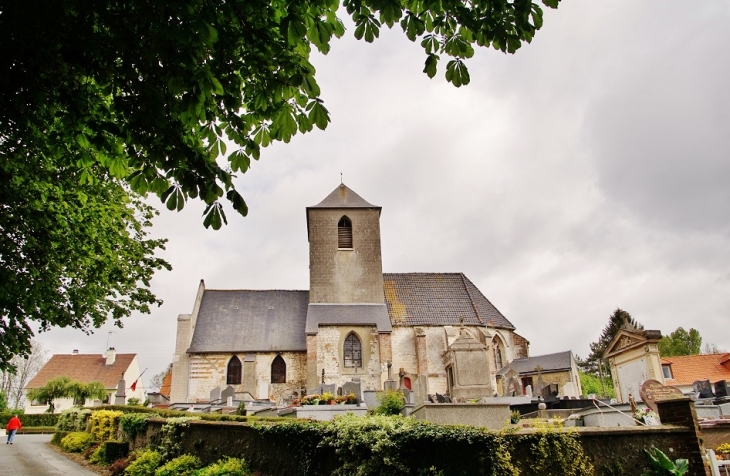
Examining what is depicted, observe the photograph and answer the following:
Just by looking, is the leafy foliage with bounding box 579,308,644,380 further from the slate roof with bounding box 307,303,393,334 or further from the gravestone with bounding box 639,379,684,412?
the gravestone with bounding box 639,379,684,412

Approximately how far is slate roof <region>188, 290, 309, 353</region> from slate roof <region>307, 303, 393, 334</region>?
1.65 m

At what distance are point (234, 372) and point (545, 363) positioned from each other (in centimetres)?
1835

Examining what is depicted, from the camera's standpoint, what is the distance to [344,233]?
33.1 m

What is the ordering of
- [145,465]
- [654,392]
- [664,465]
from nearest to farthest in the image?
1. [664,465]
2. [654,392]
3. [145,465]

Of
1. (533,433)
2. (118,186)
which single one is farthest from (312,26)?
(118,186)

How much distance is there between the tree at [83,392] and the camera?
1449 inches

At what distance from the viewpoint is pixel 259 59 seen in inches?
167

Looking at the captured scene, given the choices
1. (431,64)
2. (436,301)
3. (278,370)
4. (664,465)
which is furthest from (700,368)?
(431,64)

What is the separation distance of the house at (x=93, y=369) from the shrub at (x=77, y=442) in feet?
89.5

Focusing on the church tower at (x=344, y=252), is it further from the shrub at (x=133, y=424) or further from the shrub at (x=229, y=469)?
the shrub at (x=229, y=469)

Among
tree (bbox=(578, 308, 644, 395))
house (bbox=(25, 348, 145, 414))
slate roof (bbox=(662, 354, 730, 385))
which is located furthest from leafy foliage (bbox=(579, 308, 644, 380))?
house (bbox=(25, 348, 145, 414))

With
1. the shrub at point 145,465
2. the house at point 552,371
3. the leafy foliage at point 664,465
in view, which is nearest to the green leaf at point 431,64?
the leafy foliage at point 664,465

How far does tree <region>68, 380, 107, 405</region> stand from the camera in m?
36.8

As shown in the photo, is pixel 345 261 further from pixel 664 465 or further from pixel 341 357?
pixel 664 465
